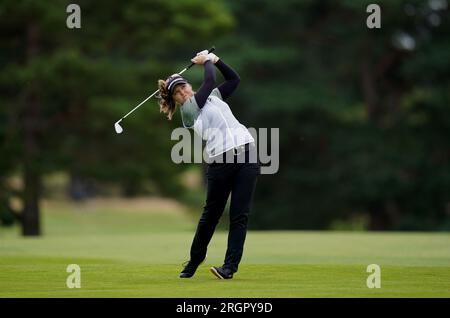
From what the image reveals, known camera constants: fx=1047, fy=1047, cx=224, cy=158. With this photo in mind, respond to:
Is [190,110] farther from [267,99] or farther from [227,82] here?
[267,99]

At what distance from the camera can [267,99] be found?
3991 centimetres

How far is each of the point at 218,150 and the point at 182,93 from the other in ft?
2.28

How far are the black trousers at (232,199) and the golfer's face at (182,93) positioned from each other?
0.74 meters

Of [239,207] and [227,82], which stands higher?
[227,82]

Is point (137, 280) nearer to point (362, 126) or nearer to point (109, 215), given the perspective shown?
point (362, 126)

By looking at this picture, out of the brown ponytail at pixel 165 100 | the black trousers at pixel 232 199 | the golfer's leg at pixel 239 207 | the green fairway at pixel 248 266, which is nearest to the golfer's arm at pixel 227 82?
the brown ponytail at pixel 165 100

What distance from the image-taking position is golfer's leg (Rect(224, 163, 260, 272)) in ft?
35.8

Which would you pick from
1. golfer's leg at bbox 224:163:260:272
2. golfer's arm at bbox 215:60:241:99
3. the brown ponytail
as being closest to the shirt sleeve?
→ the brown ponytail

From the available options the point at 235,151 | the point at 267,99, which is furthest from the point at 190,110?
the point at 267,99

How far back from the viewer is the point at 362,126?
40438 mm

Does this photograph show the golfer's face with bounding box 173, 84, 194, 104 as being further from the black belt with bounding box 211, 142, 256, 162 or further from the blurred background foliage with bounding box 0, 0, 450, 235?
the blurred background foliage with bounding box 0, 0, 450, 235

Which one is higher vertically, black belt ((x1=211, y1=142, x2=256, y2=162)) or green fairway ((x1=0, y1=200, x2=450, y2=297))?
black belt ((x1=211, y1=142, x2=256, y2=162))

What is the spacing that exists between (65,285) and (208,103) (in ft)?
7.69
